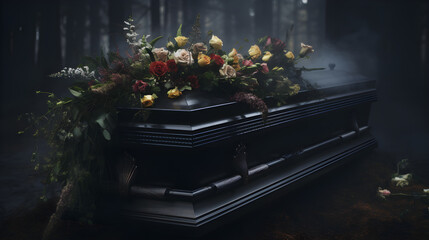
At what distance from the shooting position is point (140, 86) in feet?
8.39

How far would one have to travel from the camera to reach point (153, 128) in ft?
7.81

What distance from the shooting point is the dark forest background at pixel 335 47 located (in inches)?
262

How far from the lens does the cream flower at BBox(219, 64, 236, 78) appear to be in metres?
2.76

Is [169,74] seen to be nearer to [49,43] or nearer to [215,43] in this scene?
[215,43]

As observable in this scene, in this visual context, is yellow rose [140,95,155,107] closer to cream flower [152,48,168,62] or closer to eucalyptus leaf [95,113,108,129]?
eucalyptus leaf [95,113,108,129]

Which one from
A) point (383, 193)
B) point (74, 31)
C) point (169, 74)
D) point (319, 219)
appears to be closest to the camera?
A: point (169, 74)

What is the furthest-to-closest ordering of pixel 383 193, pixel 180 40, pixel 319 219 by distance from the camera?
pixel 383 193 → pixel 319 219 → pixel 180 40

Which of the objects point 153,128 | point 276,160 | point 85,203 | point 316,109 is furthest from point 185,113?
point 316,109

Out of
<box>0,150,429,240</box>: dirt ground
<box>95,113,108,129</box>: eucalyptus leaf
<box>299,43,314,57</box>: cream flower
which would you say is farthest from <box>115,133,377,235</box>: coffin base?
<box>299,43,314,57</box>: cream flower

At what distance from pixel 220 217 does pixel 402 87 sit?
229 inches

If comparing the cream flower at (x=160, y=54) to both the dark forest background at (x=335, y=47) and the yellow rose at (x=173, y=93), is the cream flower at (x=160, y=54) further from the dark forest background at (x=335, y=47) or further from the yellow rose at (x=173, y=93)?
the dark forest background at (x=335, y=47)

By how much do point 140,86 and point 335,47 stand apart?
5.09 metres

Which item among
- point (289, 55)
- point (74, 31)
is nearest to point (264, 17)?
point (74, 31)

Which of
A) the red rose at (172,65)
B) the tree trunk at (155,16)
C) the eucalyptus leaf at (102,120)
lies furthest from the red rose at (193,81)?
the tree trunk at (155,16)
